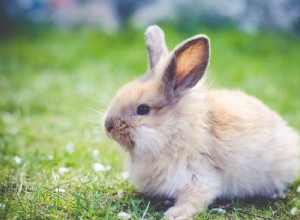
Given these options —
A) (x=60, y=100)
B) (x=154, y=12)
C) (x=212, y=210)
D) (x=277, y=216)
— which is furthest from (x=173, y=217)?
(x=154, y=12)

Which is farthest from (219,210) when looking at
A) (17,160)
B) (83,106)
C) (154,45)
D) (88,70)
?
(88,70)

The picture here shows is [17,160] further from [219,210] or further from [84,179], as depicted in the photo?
[219,210]

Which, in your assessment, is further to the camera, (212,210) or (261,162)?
(261,162)

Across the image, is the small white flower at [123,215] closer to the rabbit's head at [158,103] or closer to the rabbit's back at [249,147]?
the rabbit's head at [158,103]

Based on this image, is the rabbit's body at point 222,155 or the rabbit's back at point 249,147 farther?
the rabbit's back at point 249,147

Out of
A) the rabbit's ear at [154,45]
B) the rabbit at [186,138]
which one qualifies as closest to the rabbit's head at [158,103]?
the rabbit at [186,138]

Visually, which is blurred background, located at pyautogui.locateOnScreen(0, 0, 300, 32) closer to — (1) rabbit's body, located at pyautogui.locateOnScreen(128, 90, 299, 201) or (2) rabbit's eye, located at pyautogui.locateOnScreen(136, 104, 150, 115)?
(1) rabbit's body, located at pyautogui.locateOnScreen(128, 90, 299, 201)

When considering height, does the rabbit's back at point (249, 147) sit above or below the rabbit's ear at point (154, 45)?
below

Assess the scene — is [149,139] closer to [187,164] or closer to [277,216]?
[187,164]
